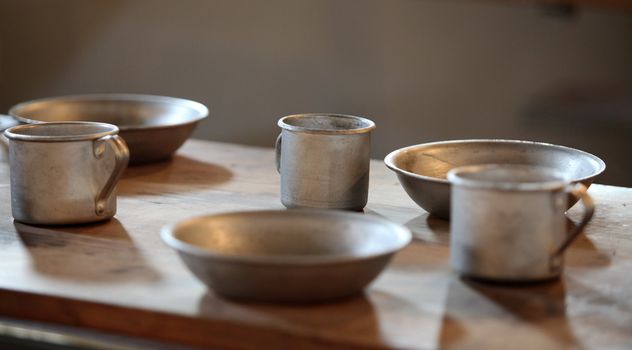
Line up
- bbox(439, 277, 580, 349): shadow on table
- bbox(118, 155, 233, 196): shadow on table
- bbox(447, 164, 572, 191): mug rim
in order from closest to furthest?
bbox(439, 277, 580, 349): shadow on table
bbox(447, 164, 572, 191): mug rim
bbox(118, 155, 233, 196): shadow on table

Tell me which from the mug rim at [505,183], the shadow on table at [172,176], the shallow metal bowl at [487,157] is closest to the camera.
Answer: the mug rim at [505,183]

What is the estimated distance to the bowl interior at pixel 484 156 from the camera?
4.55 ft

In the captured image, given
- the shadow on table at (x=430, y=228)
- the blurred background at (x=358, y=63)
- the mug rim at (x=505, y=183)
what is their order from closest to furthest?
1. the mug rim at (x=505, y=183)
2. the shadow on table at (x=430, y=228)
3. the blurred background at (x=358, y=63)

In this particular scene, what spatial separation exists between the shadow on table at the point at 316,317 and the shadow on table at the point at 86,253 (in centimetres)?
14

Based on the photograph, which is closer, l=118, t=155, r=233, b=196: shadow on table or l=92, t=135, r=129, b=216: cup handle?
l=92, t=135, r=129, b=216: cup handle

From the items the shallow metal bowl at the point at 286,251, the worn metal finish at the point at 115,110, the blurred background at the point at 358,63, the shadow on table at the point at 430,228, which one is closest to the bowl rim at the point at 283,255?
the shallow metal bowl at the point at 286,251

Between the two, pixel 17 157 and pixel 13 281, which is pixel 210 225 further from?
pixel 17 157

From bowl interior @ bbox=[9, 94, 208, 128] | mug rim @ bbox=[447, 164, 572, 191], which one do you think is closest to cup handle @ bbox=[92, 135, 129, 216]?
mug rim @ bbox=[447, 164, 572, 191]

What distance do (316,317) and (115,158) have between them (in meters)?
0.44

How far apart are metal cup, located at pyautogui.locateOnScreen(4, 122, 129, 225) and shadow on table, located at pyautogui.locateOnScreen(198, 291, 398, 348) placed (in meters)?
0.33

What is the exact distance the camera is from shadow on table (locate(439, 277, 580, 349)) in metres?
0.88

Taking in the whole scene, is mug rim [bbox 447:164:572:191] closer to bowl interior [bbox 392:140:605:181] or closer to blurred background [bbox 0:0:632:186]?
bowl interior [bbox 392:140:605:181]

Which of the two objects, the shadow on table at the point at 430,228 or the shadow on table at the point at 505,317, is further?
the shadow on table at the point at 430,228

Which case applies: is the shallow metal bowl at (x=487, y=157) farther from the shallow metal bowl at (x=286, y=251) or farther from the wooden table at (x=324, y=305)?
the shallow metal bowl at (x=286, y=251)
